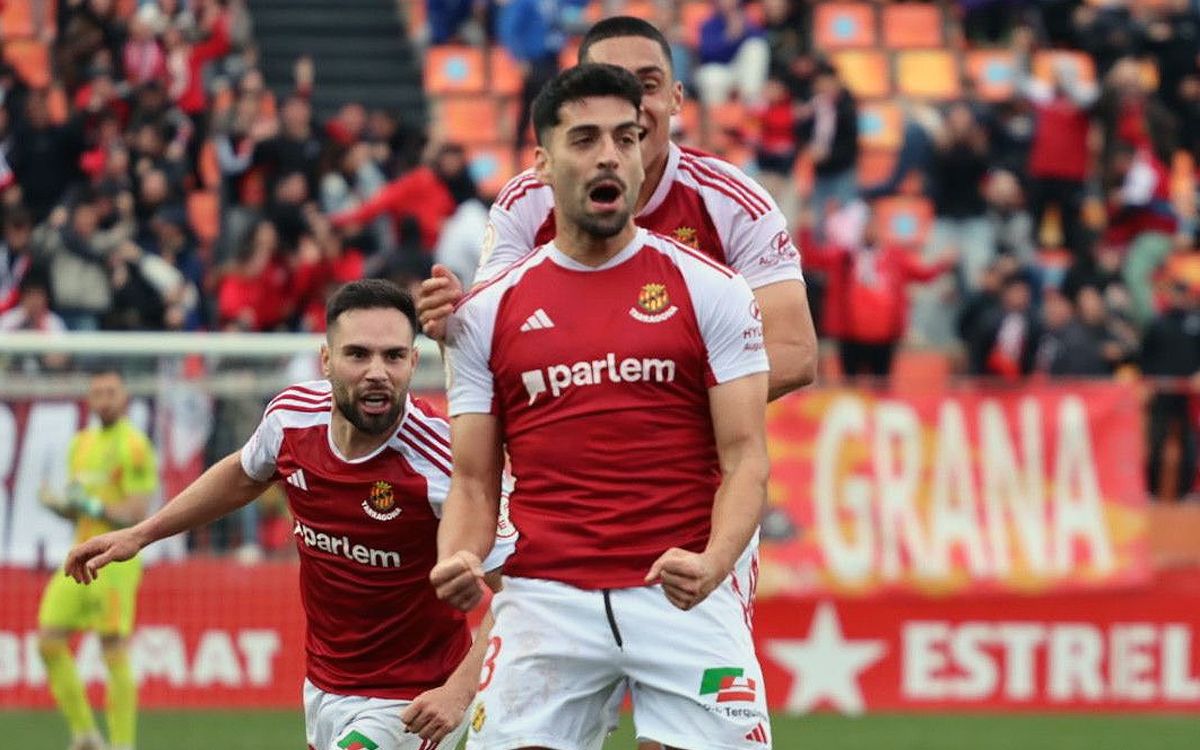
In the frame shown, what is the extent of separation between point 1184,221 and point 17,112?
9813mm

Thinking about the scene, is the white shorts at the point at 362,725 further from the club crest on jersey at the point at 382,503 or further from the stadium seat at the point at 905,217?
the stadium seat at the point at 905,217

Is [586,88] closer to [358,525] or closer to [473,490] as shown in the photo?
[473,490]

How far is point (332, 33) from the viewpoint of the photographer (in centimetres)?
2362

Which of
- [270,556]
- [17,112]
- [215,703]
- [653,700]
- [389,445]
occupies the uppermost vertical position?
[17,112]

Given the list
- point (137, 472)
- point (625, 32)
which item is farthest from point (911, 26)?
point (625, 32)

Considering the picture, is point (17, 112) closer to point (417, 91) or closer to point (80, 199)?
point (80, 199)

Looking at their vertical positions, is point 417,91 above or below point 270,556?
above

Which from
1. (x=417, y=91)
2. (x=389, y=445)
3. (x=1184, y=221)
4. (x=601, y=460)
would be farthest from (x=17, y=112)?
(x=601, y=460)

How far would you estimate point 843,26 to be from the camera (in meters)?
23.6

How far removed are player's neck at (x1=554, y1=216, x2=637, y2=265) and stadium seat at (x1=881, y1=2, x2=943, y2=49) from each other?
17300 millimetres

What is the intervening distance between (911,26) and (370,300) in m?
16.9

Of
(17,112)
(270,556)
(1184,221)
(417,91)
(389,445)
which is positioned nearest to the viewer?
(389,445)

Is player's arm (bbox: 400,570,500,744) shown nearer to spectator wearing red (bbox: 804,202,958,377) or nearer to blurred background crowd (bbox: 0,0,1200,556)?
blurred background crowd (bbox: 0,0,1200,556)

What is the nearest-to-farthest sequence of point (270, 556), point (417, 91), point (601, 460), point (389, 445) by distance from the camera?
1. point (601, 460)
2. point (389, 445)
3. point (270, 556)
4. point (417, 91)
